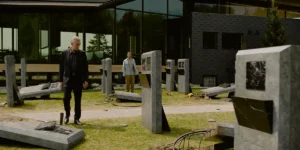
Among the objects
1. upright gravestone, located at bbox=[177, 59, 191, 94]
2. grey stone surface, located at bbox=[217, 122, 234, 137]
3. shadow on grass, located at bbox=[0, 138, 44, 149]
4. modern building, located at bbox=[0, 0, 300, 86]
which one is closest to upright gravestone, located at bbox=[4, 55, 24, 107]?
shadow on grass, located at bbox=[0, 138, 44, 149]

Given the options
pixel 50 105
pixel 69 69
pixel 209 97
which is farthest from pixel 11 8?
pixel 69 69

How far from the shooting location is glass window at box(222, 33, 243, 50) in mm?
25641

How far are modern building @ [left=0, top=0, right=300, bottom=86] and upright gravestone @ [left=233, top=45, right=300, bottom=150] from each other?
1840 cm

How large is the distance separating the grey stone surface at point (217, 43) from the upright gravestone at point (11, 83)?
47.7ft

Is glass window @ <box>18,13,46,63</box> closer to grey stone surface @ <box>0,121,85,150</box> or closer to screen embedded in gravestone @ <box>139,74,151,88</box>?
screen embedded in gravestone @ <box>139,74,151,88</box>

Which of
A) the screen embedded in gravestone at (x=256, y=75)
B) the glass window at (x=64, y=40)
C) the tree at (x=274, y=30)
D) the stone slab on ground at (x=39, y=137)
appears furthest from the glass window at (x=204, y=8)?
the screen embedded in gravestone at (x=256, y=75)

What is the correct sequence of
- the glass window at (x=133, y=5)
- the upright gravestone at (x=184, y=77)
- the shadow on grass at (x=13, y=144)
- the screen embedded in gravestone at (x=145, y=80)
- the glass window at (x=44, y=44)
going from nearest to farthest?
1. the shadow on grass at (x=13, y=144)
2. the screen embedded in gravestone at (x=145, y=80)
3. the upright gravestone at (x=184, y=77)
4. the glass window at (x=44, y=44)
5. the glass window at (x=133, y=5)

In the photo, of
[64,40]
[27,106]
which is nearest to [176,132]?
[27,106]

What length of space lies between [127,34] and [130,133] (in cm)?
1765

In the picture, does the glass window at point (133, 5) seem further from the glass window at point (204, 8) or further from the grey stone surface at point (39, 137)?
the grey stone surface at point (39, 137)

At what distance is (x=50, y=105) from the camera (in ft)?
39.1

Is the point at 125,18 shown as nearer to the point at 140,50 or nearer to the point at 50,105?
the point at 140,50

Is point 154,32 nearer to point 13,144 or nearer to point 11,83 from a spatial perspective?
point 11,83

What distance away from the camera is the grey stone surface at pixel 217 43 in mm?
24641
